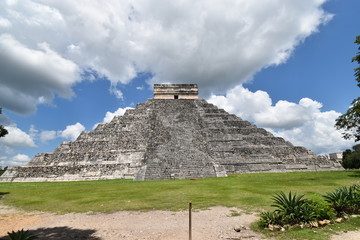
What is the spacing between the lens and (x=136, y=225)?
21.2ft

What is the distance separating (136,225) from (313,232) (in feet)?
14.2

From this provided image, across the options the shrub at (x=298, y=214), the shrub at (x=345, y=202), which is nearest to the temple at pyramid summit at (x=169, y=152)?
the shrub at (x=345, y=202)

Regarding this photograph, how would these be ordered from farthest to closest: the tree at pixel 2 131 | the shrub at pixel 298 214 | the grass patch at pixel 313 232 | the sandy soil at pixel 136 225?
1. the tree at pixel 2 131
2. the shrub at pixel 298 214
3. the sandy soil at pixel 136 225
4. the grass patch at pixel 313 232

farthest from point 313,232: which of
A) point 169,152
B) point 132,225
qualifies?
point 169,152

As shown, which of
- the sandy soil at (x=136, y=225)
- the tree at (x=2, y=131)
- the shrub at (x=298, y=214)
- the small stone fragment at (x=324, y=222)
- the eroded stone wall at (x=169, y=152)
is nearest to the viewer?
the sandy soil at (x=136, y=225)

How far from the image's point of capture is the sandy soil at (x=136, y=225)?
18.4ft

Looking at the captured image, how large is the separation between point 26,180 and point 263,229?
2128 cm

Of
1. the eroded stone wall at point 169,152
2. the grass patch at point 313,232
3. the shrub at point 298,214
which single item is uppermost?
the eroded stone wall at point 169,152

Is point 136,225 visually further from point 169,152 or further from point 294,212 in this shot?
point 169,152

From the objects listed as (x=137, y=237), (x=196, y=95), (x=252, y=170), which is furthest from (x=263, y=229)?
(x=196, y=95)

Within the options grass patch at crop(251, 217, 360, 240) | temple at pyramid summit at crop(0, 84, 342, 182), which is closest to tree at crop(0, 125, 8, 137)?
temple at pyramid summit at crop(0, 84, 342, 182)

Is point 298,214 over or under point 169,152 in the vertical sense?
under

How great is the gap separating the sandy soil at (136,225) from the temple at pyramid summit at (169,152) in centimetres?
1006

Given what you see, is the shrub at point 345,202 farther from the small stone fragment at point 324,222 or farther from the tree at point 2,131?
the tree at point 2,131
